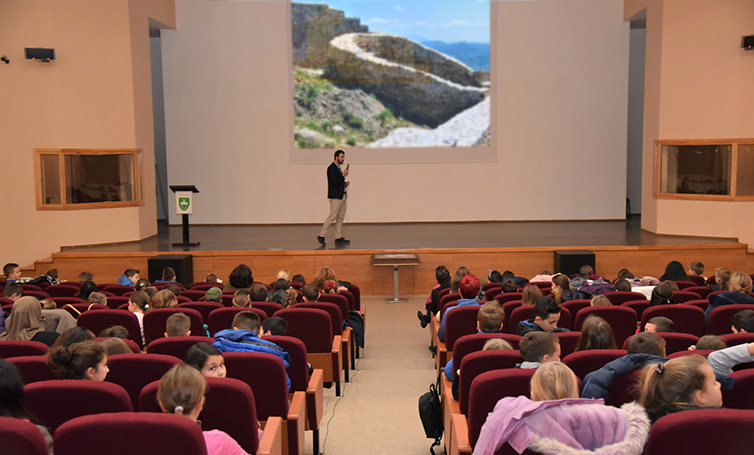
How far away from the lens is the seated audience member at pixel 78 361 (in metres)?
3.08

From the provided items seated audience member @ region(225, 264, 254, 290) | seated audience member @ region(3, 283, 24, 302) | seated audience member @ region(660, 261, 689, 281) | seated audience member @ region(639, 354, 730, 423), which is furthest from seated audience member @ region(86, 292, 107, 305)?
seated audience member @ region(660, 261, 689, 281)

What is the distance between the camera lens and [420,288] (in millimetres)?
10180

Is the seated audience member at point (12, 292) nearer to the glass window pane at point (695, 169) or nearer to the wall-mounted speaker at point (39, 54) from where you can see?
the wall-mounted speaker at point (39, 54)

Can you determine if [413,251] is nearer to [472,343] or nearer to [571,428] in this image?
[472,343]

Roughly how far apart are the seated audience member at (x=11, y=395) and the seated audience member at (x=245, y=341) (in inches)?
52.9

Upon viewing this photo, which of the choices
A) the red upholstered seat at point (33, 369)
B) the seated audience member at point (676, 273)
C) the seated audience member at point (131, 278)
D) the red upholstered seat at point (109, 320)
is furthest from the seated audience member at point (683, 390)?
the seated audience member at point (131, 278)

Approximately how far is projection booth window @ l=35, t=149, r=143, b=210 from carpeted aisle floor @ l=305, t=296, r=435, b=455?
5.59 m

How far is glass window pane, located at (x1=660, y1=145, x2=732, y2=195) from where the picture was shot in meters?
11.2

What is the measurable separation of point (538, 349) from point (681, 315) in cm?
213

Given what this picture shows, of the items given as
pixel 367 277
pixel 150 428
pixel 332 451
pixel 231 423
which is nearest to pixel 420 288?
pixel 367 277

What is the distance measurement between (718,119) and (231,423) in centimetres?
1044

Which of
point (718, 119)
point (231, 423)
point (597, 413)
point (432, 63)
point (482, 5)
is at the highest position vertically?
point (482, 5)

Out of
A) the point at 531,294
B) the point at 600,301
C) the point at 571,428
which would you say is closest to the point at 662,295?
the point at 600,301

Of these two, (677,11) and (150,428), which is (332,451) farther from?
(677,11)
